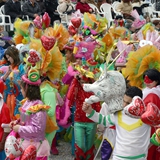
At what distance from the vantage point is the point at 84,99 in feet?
16.2

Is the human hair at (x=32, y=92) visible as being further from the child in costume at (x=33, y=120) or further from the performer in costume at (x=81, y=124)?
the performer in costume at (x=81, y=124)

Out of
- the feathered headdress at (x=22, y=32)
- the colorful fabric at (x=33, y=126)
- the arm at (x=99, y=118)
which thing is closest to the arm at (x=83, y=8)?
the feathered headdress at (x=22, y=32)

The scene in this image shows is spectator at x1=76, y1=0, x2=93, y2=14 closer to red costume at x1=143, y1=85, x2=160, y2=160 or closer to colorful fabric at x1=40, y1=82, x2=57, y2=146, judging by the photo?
colorful fabric at x1=40, y1=82, x2=57, y2=146

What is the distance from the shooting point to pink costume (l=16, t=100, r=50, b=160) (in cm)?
367

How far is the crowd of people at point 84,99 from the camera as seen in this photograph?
3352 mm

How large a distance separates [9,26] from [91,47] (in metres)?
5.65

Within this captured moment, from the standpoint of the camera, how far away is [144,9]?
43.9ft

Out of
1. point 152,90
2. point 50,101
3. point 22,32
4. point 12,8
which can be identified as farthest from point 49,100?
point 12,8

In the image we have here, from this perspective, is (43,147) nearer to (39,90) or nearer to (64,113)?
(39,90)

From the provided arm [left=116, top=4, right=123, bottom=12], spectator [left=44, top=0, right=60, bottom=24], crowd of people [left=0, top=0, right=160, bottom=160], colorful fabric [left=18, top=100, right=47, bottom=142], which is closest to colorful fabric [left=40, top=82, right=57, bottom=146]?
crowd of people [left=0, top=0, right=160, bottom=160]

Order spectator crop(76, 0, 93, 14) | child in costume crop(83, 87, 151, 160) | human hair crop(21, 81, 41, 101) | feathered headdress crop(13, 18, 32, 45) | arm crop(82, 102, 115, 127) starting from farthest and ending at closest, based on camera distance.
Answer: spectator crop(76, 0, 93, 14) < feathered headdress crop(13, 18, 32, 45) < human hair crop(21, 81, 41, 101) < arm crop(82, 102, 115, 127) < child in costume crop(83, 87, 151, 160)

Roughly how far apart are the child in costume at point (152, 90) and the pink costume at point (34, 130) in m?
1.01

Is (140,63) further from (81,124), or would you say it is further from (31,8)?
(31,8)

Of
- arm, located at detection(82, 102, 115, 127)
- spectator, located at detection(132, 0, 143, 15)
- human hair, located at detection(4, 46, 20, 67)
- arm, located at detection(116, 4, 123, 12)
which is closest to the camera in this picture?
arm, located at detection(82, 102, 115, 127)
